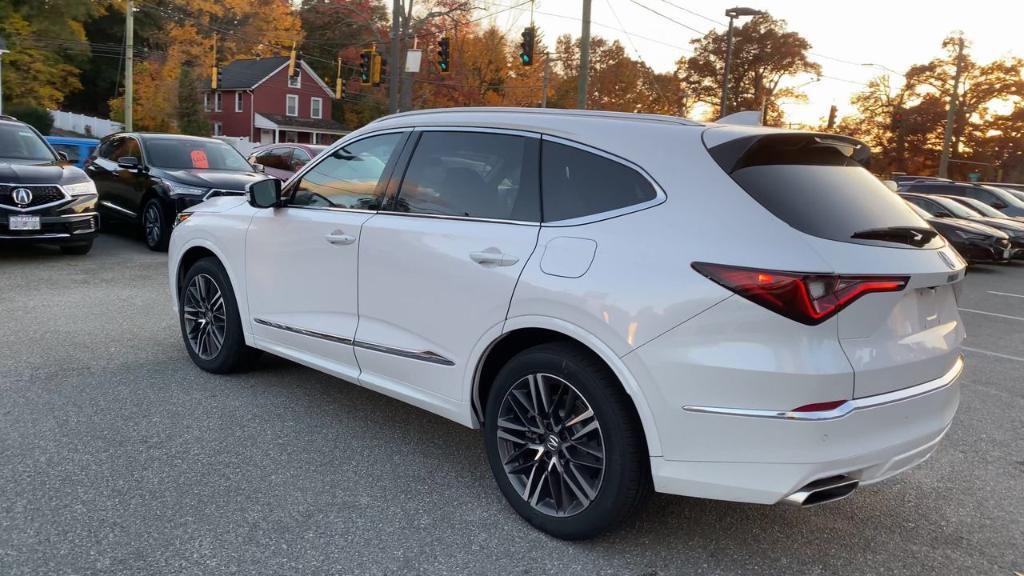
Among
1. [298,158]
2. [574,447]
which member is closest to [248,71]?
[298,158]

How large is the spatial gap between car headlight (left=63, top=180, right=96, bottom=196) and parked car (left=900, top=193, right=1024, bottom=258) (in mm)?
14880

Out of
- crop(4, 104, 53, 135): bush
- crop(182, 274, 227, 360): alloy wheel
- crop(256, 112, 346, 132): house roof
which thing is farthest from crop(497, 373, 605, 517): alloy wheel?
crop(256, 112, 346, 132): house roof

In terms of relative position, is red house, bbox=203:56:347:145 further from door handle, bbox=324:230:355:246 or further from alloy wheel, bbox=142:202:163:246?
door handle, bbox=324:230:355:246

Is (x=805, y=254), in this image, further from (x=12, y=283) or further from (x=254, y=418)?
(x=12, y=283)

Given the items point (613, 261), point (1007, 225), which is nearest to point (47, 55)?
point (1007, 225)

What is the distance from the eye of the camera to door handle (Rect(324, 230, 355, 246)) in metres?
4.06

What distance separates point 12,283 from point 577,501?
7.77 meters

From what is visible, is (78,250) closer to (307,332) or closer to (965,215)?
(307,332)

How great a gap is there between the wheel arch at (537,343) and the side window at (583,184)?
0.46 meters

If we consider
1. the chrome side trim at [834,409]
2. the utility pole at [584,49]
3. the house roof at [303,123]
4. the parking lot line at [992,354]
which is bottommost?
the parking lot line at [992,354]

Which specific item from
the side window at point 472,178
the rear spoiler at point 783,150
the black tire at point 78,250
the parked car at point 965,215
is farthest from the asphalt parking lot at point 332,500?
the parked car at point 965,215

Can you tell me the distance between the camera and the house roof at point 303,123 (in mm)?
58344

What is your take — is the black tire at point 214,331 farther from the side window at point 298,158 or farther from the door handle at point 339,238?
the side window at point 298,158

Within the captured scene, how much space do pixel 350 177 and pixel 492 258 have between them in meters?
1.40
